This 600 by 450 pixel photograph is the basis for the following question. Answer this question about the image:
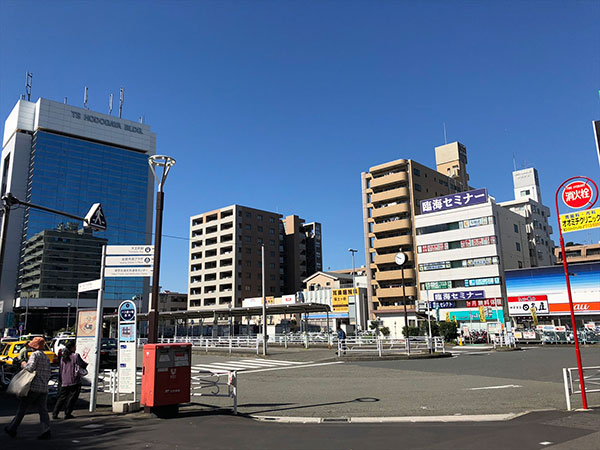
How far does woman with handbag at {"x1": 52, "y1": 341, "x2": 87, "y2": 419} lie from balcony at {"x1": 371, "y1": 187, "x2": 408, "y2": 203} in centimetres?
6108

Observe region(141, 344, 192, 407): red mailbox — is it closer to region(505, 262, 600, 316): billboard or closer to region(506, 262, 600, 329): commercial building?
region(506, 262, 600, 329): commercial building

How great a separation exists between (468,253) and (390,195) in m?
15.1

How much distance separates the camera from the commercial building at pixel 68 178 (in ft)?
334

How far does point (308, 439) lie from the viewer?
22.6 feet

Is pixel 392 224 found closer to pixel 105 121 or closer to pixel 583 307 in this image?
pixel 583 307

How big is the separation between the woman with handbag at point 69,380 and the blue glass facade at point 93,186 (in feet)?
329

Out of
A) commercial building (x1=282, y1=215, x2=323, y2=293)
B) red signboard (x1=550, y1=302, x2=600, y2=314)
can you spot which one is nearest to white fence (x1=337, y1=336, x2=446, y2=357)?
red signboard (x1=550, y1=302, x2=600, y2=314)

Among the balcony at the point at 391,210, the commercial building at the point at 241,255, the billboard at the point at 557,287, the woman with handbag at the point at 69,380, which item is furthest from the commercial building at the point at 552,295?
the woman with handbag at the point at 69,380

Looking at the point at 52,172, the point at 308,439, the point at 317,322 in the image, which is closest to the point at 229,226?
the point at 317,322

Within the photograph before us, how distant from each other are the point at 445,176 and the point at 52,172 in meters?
89.6

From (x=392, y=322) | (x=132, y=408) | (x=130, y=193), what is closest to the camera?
(x=132, y=408)

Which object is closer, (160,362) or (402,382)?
(160,362)

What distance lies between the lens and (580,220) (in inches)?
368

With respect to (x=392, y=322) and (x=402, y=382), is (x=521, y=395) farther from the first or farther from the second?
(x=392, y=322)
